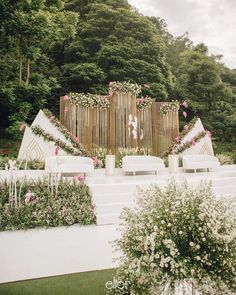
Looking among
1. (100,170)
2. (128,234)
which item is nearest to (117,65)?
(100,170)

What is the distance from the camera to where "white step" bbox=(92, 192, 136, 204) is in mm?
7336

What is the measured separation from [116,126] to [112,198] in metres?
5.50

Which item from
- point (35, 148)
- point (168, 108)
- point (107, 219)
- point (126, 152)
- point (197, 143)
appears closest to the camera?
point (107, 219)

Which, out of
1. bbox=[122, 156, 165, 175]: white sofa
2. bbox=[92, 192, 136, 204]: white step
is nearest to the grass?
bbox=[92, 192, 136, 204]: white step

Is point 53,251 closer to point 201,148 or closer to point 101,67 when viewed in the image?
point 201,148

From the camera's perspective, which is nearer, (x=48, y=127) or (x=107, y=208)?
(x=107, y=208)

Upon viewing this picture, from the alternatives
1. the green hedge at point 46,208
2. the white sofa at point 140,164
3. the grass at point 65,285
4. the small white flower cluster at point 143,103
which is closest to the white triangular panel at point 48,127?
the white sofa at point 140,164

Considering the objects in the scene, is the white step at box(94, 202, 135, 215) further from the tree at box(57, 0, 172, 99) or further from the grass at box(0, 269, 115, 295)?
the tree at box(57, 0, 172, 99)

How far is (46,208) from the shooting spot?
20.1 feet

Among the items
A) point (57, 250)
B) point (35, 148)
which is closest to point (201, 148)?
point (35, 148)

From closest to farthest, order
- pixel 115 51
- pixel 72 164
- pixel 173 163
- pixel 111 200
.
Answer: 1. pixel 111 200
2. pixel 72 164
3. pixel 173 163
4. pixel 115 51

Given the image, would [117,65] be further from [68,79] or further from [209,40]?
[209,40]

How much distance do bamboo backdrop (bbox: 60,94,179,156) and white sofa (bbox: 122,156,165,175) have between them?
62.7 inches

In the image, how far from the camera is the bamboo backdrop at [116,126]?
12352 mm
